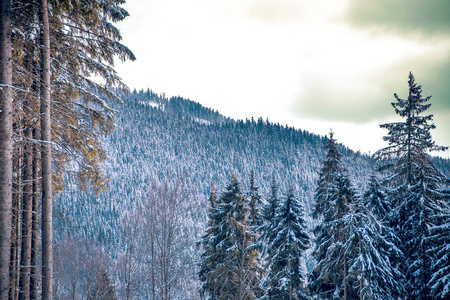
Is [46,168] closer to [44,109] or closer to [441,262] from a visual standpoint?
[44,109]

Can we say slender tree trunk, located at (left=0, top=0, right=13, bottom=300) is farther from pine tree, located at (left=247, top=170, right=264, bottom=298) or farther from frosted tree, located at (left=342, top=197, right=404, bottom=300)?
pine tree, located at (left=247, top=170, right=264, bottom=298)

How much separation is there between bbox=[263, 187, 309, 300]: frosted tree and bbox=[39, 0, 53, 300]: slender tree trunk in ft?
61.7

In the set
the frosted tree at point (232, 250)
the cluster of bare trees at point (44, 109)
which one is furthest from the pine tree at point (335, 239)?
the cluster of bare trees at point (44, 109)

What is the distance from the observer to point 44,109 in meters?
7.80

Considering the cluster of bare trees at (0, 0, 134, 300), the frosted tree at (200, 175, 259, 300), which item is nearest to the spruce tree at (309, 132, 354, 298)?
the frosted tree at (200, 175, 259, 300)

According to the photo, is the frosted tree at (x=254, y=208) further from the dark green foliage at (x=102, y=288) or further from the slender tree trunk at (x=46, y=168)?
the slender tree trunk at (x=46, y=168)

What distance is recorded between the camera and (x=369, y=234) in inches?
794

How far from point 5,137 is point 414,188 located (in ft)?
70.5

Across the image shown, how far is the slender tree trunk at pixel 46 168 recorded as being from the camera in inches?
289

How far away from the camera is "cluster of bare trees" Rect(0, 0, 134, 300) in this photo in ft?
21.7

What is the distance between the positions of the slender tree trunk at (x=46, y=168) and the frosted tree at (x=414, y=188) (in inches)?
752

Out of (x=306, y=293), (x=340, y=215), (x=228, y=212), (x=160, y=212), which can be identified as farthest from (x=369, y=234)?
(x=160, y=212)

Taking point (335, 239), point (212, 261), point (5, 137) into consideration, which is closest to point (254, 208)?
point (212, 261)

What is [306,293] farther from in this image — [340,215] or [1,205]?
[1,205]
